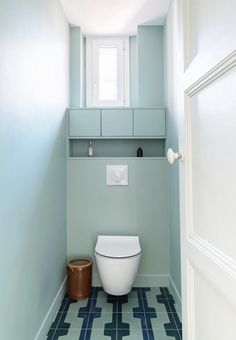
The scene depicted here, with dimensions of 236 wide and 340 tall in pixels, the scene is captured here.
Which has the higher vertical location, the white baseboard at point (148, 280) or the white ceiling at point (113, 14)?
the white ceiling at point (113, 14)

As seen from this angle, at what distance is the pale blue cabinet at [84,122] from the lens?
280cm

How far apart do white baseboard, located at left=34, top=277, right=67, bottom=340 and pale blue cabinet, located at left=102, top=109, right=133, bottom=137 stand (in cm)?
151

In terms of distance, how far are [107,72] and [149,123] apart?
3.04 ft

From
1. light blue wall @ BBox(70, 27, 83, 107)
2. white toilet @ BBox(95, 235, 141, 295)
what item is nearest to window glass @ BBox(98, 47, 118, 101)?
light blue wall @ BBox(70, 27, 83, 107)

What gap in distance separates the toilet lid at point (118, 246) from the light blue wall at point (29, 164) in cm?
38

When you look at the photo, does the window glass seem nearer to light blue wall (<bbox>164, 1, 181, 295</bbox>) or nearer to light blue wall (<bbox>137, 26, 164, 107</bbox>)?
light blue wall (<bbox>137, 26, 164, 107</bbox>)

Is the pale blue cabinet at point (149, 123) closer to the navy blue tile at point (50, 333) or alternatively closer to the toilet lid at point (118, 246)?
the toilet lid at point (118, 246)

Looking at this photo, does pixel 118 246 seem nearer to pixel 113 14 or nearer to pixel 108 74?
pixel 108 74

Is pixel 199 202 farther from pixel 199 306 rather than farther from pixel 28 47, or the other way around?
pixel 28 47

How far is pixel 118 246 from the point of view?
96.0 inches

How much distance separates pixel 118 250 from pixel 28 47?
1.65m

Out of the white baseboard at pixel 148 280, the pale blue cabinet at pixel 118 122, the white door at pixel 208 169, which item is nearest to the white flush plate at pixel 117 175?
the pale blue cabinet at pixel 118 122

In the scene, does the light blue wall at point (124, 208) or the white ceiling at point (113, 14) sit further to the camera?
the light blue wall at point (124, 208)

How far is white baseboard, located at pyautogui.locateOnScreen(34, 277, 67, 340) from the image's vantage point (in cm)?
182
